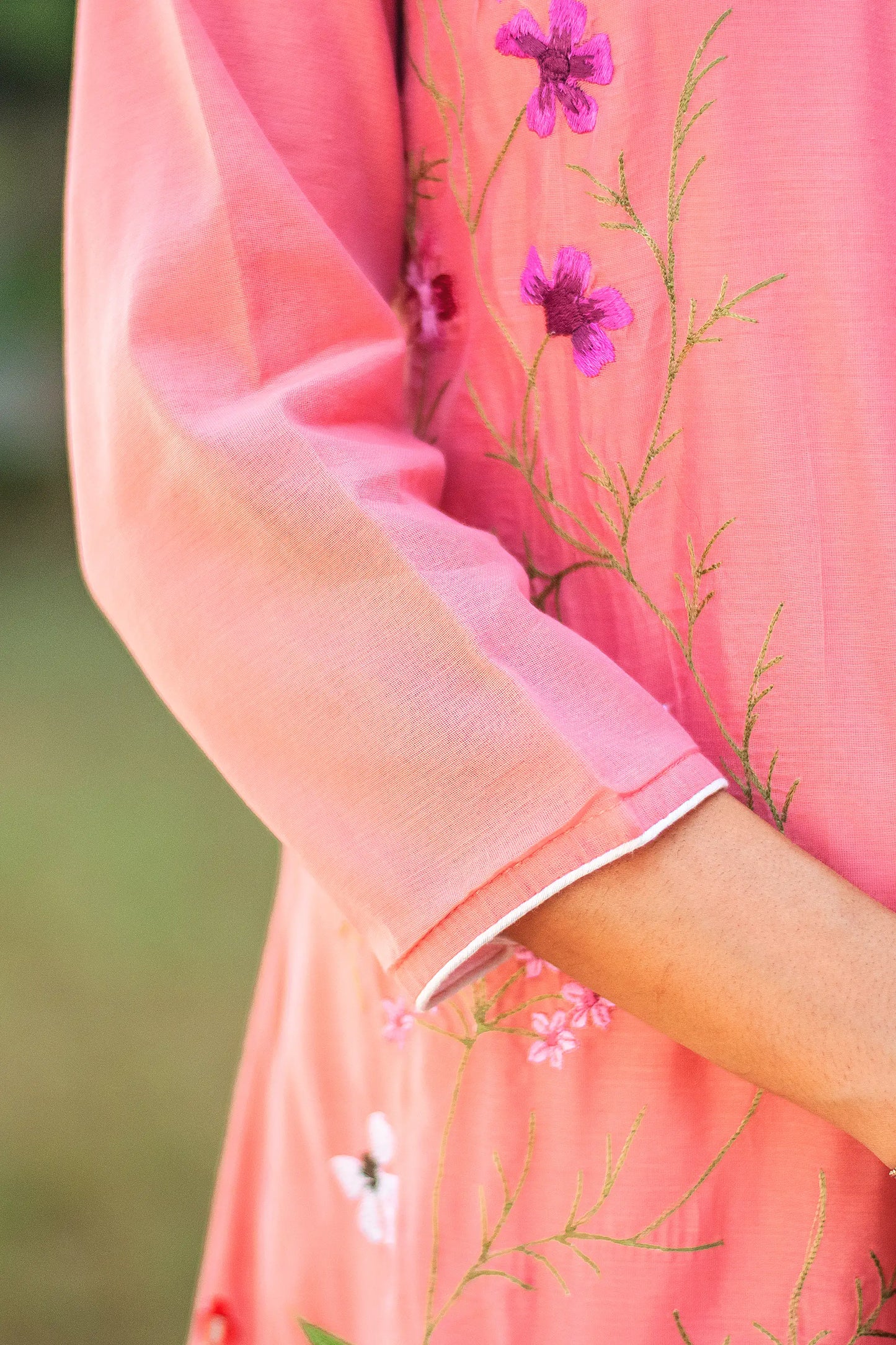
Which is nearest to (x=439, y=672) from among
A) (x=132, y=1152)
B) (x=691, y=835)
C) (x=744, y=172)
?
(x=691, y=835)

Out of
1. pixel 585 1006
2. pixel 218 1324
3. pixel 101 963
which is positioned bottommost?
pixel 101 963

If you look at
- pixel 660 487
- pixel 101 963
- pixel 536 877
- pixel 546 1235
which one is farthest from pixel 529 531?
pixel 101 963

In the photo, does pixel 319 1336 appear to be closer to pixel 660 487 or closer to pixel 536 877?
pixel 536 877

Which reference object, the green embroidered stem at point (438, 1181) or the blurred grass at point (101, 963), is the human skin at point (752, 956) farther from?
the blurred grass at point (101, 963)

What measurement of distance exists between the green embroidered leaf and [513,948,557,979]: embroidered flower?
0.20 m

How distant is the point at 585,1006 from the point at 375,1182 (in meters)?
0.13

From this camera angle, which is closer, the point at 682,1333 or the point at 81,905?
the point at 682,1333

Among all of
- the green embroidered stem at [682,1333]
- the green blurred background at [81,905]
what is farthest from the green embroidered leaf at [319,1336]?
the green blurred background at [81,905]

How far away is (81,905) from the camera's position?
205 cm

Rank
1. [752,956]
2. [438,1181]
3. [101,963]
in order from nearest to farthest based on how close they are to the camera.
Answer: [752,956] < [438,1181] < [101,963]

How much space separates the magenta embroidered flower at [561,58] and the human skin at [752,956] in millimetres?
275

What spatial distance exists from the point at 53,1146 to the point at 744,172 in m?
1.78

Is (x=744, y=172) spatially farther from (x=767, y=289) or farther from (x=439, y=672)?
(x=439, y=672)

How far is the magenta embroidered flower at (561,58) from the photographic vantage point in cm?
44
